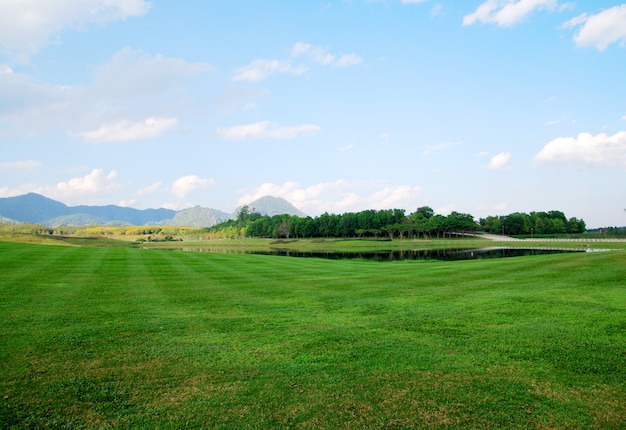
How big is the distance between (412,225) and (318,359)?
148 meters

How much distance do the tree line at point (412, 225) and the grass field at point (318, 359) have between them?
464ft

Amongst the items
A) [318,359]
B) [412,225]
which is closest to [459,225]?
[412,225]

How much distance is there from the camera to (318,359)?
662 centimetres

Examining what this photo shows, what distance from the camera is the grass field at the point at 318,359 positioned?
4727 millimetres

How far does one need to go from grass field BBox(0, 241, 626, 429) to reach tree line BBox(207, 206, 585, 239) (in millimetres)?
141503

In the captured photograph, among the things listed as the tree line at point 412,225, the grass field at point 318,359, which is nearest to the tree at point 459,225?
the tree line at point 412,225

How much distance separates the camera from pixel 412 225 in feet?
490

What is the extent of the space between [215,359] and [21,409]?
9.02 ft

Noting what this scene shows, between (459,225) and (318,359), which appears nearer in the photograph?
(318,359)

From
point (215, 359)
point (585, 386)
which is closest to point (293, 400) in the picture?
point (215, 359)

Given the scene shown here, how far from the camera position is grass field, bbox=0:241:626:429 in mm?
4727

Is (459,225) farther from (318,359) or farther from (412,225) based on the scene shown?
(318,359)

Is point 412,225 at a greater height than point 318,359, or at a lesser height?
greater

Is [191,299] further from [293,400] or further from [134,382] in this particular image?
[293,400]
